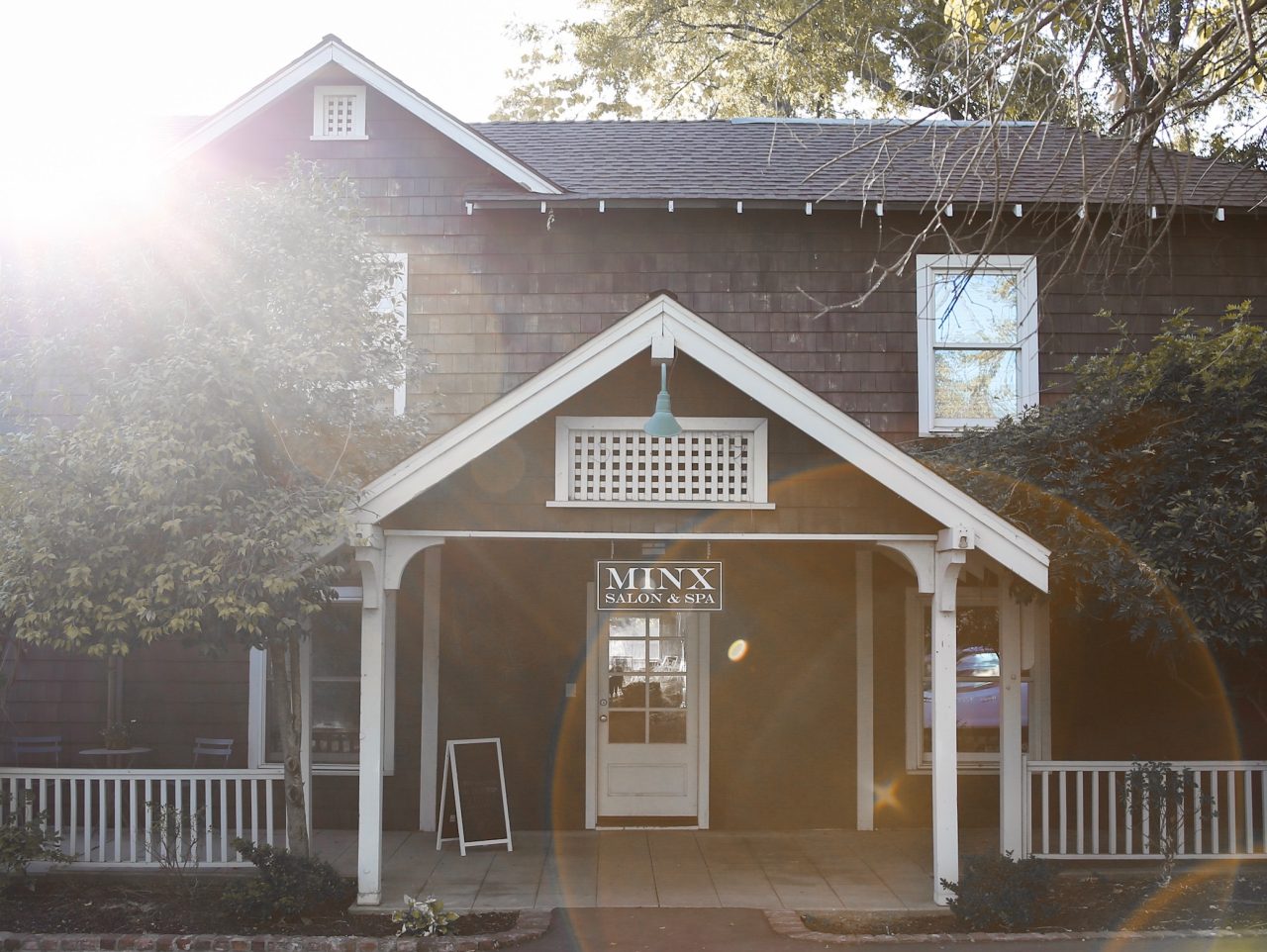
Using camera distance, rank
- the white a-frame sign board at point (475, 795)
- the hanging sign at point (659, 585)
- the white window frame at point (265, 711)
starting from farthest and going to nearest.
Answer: the white window frame at point (265, 711), the white a-frame sign board at point (475, 795), the hanging sign at point (659, 585)

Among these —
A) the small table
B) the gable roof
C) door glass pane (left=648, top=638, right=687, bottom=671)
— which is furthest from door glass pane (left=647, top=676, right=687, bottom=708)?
the small table

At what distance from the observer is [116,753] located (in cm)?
1053

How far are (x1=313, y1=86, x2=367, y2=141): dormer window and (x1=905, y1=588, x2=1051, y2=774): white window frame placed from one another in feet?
22.5

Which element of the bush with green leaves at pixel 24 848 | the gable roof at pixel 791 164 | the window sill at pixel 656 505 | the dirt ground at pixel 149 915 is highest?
the gable roof at pixel 791 164

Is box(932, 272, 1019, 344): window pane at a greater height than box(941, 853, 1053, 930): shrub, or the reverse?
box(932, 272, 1019, 344): window pane

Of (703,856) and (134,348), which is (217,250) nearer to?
(134,348)

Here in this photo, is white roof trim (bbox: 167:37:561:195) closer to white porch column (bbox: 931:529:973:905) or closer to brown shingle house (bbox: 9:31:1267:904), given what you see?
brown shingle house (bbox: 9:31:1267:904)

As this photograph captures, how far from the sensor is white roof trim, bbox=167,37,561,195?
11.1 metres

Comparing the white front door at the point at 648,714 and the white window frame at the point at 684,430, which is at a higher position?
the white window frame at the point at 684,430

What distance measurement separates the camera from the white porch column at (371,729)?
7914 millimetres

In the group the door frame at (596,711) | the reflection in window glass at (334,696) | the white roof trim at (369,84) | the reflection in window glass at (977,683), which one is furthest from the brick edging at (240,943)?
the white roof trim at (369,84)

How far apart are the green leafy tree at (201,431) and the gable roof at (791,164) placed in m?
3.31

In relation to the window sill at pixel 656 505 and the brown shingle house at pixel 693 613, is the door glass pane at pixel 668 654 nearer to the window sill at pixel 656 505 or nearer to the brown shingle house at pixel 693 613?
the brown shingle house at pixel 693 613

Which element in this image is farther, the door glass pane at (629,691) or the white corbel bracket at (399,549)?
the door glass pane at (629,691)
